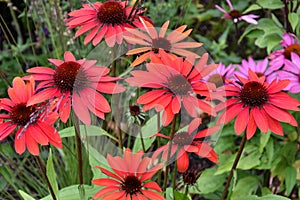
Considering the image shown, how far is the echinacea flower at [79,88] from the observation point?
0.64m

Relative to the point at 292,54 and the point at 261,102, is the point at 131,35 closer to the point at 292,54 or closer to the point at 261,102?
the point at 261,102

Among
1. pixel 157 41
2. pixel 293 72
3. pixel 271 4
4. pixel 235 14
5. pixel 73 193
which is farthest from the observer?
pixel 235 14

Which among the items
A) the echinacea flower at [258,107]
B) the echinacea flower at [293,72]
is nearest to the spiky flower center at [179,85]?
the echinacea flower at [258,107]

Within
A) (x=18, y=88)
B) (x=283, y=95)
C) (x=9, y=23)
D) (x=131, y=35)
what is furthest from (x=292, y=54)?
(x=9, y=23)

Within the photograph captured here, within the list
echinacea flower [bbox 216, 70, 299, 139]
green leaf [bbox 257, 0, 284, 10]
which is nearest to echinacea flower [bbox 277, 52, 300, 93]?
green leaf [bbox 257, 0, 284, 10]

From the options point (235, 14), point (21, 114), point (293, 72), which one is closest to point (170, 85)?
point (21, 114)

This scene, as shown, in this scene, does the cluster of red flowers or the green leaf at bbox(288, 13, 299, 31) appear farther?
the green leaf at bbox(288, 13, 299, 31)

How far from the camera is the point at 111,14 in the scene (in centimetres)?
79

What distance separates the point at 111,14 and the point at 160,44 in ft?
0.37

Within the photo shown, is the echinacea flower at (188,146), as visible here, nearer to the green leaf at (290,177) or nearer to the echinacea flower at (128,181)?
the echinacea flower at (128,181)

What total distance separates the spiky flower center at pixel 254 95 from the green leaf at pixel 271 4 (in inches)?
18.3

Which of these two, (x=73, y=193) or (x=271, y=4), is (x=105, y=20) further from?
(x=271, y=4)

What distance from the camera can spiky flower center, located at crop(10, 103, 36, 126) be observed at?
0.70 m

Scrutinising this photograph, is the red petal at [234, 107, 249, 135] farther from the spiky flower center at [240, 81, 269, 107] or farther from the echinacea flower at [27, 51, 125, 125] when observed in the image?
the echinacea flower at [27, 51, 125, 125]
